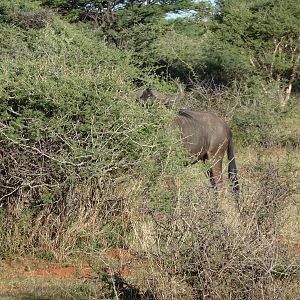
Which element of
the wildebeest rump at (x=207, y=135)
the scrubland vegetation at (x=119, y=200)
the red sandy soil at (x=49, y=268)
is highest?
the scrubland vegetation at (x=119, y=200)

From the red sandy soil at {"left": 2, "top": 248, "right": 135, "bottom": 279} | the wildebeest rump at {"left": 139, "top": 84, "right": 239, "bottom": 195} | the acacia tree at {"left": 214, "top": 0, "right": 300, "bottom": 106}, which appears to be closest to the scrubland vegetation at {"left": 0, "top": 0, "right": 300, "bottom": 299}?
the red sandy soil at {"left": 2, "top": 248, "right": 135, "bottom": 279}

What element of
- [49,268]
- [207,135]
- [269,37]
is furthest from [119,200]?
[269,37]

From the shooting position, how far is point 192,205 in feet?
16.6

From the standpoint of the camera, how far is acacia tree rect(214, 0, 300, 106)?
76.9 ft

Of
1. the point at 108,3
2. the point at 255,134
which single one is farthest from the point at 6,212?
the point at 108,3

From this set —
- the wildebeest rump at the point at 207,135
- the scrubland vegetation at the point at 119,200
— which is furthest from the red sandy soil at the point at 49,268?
the wildebeest rump at the point at 207,135

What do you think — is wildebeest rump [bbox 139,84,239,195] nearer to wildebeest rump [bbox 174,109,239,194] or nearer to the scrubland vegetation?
wildebeest rump [bbox 174,109,239,194]

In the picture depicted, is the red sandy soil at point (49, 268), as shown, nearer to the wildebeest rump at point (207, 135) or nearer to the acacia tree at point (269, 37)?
the wildebeest rump at point (207, 135)

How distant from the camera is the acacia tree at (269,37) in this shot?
23.4 m

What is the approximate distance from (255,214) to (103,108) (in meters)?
2.39

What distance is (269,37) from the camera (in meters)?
23.9

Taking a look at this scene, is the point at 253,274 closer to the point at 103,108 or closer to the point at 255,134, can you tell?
the point at 103,108

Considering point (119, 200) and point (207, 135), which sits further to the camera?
point (207, 135)

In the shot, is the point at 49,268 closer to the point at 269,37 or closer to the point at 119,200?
the point at 119,200
